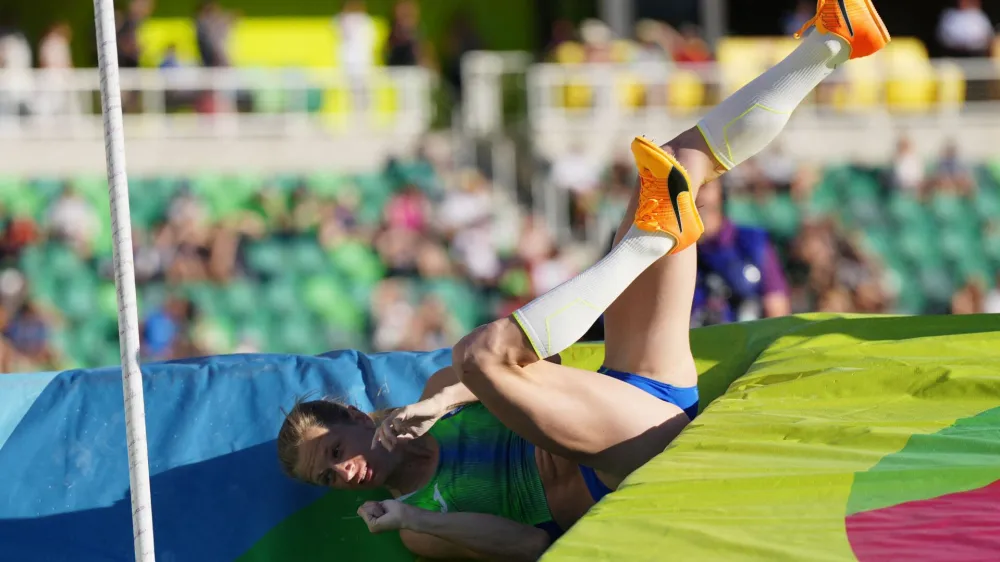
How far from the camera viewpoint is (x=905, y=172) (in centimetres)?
977

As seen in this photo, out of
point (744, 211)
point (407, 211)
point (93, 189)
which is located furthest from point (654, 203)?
point (93, 189)

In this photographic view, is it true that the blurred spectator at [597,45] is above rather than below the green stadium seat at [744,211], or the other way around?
above

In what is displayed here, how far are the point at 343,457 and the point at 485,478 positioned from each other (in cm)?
36

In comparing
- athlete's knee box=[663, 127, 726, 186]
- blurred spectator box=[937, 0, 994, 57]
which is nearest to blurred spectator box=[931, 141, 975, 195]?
blurred spectator box=[937, 0, 994, 57]

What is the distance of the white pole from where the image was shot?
2377 mm

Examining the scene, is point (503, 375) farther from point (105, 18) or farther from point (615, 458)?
point (105, 18)

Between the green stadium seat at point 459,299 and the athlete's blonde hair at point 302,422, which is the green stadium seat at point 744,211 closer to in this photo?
the green stadium seat at point 459,299

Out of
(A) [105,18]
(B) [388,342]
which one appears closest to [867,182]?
(B) [388,342]

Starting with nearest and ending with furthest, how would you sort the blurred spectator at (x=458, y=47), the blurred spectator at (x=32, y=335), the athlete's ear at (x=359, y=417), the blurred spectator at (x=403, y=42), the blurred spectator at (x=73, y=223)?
1. the athlete's ear at (x=359, y=417)
2. the blurred spectator at (x=32, y=335)
3. the blurred spectator at (x=73, y=223)
4. the blurred spectator at (x=403, y=42)
5. the blurred spectator at (x=458, y=47)

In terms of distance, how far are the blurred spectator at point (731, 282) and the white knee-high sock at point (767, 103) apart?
1604mm

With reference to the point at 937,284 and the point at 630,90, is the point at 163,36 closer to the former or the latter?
the point at 630,90

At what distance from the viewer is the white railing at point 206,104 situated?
1010cm

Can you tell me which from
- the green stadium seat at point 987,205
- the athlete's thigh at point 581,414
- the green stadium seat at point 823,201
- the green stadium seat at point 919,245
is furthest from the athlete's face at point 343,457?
the green stadium seat at point 987,205

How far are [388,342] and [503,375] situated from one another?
5.30m
